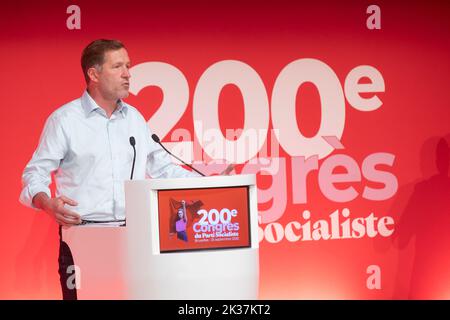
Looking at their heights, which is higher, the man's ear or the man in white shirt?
the man's ear

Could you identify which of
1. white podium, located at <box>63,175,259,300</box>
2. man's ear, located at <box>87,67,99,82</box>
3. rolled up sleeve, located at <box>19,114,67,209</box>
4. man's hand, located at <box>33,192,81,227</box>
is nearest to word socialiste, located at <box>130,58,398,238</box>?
man's ear, located at <box>87,67,99,82</box>

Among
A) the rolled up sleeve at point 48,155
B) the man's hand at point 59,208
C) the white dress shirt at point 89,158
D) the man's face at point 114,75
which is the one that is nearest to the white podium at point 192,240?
the man's hand at point 59,208

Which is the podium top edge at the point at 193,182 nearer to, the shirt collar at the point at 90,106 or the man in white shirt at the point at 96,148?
the man in white shirt at the point at 96,148

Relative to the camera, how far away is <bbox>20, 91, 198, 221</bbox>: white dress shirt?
3.83 metres

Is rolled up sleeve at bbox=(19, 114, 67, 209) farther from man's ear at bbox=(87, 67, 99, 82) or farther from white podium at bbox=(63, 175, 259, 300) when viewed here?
white podium at bbox=(63, 175, 259, 300)

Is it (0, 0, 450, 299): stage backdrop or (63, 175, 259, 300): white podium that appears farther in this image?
(0, 0, 450, 299): stage backdrop

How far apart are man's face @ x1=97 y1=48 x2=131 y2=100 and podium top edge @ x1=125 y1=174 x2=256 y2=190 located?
85 cm

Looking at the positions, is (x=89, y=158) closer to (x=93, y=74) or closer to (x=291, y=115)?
(x=93, y=74)

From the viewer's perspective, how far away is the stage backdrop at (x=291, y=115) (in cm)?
510

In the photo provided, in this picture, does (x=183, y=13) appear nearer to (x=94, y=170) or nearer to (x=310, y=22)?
(x=310, y=22)

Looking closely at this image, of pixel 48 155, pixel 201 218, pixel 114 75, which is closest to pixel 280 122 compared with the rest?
pixel 114 75

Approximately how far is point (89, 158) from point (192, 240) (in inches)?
36.4
